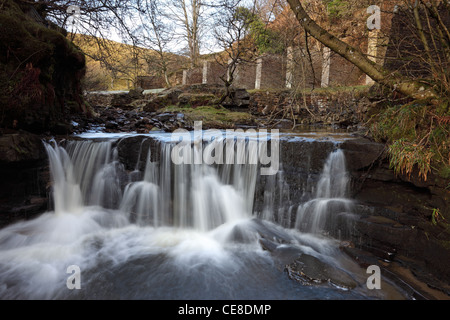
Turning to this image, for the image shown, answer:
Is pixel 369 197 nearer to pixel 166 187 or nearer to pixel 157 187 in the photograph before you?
pixel 166 187

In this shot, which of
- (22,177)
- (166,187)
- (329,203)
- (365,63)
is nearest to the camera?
(365,63)

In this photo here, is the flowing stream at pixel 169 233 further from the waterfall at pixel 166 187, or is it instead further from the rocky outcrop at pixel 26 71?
the rocky outcrop at pixel 26 71

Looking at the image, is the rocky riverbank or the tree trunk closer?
the rocky riverbank

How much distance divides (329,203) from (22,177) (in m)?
5.57

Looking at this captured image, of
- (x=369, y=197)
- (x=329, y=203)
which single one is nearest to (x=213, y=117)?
(x=329, y=203)

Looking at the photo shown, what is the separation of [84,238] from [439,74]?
5945 mm

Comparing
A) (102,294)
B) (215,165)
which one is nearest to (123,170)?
(215,165)

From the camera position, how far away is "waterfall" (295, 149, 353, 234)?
154 inches

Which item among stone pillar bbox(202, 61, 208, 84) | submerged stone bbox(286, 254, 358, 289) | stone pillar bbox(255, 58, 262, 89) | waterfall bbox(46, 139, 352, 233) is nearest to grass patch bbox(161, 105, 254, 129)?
waterfall bbox(46, 139, 352, 233)

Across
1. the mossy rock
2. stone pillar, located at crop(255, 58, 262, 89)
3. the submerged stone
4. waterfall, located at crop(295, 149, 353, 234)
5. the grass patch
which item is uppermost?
stone pillar, located at crop(255, 58, 262, 89)

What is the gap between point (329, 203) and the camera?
400 centimetres

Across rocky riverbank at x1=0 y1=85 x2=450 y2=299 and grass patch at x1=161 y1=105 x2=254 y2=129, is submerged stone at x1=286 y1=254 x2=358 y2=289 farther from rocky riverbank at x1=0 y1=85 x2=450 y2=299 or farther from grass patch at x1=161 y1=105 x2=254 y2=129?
grass patch at x1=161 y1=105 x2=254 y2=129

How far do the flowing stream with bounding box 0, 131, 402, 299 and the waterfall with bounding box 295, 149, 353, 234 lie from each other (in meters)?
0.02
